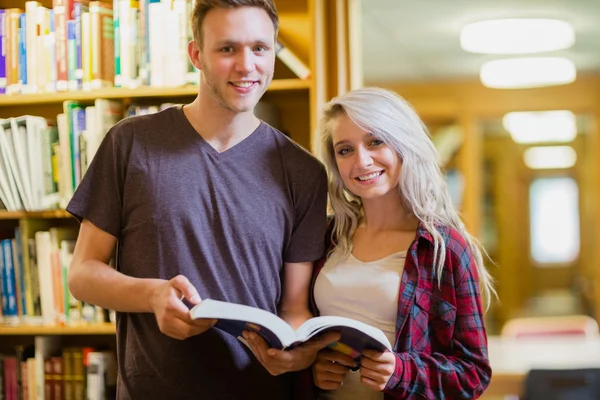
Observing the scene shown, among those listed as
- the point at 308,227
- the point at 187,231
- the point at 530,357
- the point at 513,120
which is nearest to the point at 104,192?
the point at 187,231

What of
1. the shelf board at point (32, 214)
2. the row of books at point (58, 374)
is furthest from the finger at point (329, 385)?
the shelf board at point (32, 214)

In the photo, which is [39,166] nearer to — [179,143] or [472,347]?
[179,143]

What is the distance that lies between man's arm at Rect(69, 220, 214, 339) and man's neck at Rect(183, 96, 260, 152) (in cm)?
30

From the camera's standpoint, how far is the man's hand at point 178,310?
55.8 inches

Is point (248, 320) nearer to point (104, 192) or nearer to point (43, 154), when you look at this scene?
point (104, 192)

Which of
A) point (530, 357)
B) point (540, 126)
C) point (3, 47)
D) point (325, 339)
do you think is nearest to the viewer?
point (325, 339)

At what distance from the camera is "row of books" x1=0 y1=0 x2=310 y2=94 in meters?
2.41

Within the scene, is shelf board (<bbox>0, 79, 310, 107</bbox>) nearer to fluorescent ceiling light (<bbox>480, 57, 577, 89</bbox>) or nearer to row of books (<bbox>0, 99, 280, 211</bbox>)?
row of books (<bbox>0, 99, 280, 211</bbox>)

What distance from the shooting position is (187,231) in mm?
1649

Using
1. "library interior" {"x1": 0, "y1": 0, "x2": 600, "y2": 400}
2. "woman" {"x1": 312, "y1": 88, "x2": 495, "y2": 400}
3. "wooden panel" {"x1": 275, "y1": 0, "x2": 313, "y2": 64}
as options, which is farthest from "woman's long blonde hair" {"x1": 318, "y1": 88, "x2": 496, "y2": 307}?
"wooden panel" {"x1": 275, "y1": 0, "x2": 313, "y2": 64}

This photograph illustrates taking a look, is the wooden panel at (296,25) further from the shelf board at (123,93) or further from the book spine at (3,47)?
the book spine at (3,47)

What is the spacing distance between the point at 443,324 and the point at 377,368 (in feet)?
0.69

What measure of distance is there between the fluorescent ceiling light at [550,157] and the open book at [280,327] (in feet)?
35.8

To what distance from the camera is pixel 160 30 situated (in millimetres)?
2406
